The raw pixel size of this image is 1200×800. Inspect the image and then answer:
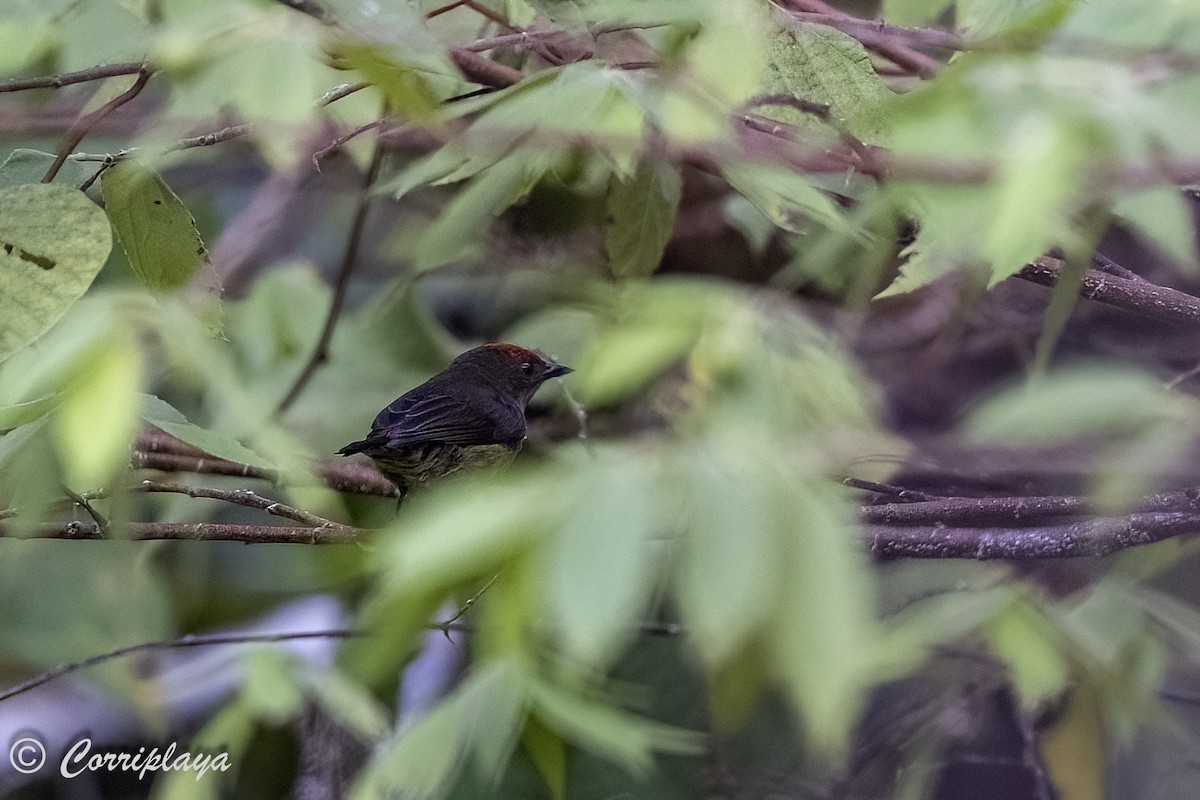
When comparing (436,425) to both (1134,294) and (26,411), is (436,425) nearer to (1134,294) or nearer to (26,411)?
(26,411)

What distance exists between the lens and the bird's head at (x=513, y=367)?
0.92 meters

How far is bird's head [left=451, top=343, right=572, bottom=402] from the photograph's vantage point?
92cm

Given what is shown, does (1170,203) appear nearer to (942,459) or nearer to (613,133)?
(942,459)

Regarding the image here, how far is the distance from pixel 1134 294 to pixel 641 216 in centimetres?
38

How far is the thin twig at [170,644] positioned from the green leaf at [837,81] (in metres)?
0.48

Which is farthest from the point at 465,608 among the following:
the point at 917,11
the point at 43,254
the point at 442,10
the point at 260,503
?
the point at 917,11

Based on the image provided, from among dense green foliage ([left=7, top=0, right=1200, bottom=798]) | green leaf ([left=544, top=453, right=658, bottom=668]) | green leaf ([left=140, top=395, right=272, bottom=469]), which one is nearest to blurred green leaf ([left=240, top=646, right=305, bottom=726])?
dense green foliage ([left=7, top=0, right=1200, bottom=798])

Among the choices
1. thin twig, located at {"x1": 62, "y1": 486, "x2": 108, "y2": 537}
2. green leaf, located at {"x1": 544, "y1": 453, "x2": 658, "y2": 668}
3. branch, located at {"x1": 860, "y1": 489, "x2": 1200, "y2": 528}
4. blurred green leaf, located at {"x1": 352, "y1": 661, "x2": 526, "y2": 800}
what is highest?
green leaf, located at {"x1": 544, "y1": 453, "x2": 658, "y2": 668}

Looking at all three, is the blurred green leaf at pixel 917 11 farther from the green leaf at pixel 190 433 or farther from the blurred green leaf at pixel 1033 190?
the green leaf at pixel 190 433

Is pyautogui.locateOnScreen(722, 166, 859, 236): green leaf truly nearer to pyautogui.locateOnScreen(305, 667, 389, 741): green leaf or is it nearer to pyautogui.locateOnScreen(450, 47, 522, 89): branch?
pyautogui.locateOnScreen(450, 47, 522, 89): branch

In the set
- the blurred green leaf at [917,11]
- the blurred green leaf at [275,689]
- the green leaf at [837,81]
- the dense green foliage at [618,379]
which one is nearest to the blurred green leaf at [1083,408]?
the dense green foliage at [618,379]

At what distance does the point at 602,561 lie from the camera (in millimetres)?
447

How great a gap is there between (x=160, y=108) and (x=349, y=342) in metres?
0.29

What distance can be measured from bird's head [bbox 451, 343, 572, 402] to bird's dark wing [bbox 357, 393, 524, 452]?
0.13ft
